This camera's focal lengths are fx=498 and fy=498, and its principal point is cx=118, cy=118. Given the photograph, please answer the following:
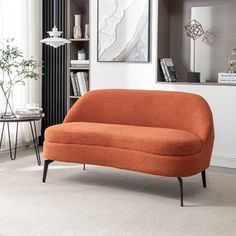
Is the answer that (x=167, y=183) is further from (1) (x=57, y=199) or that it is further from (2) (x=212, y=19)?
(2) (x=212, y=19)

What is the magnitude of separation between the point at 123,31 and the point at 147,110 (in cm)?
131

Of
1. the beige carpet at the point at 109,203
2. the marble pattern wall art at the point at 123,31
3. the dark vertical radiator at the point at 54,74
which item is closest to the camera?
the beige carpet at the point at 109,203

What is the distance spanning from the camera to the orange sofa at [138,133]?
3.52 m

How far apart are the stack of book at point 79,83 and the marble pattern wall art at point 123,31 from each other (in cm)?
29

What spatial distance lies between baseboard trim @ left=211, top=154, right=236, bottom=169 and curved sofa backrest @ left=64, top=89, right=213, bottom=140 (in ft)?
3.21

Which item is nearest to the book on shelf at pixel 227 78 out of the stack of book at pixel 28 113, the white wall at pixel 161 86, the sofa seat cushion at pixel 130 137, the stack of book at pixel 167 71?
the white wall at pixel 161 86

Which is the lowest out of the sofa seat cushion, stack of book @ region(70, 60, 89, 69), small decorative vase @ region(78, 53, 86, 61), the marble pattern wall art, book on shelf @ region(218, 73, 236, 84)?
the sofa seat cushion

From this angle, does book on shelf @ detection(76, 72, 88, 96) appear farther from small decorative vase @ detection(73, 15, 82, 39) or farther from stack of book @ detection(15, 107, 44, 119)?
stack of book @ detection(15, 107, 44, 119)

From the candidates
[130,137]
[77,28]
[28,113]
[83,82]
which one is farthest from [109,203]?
[77,28]

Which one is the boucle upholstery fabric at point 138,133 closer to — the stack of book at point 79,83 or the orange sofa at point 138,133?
the orange sofa at point 138,133

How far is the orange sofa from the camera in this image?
3.52 meters

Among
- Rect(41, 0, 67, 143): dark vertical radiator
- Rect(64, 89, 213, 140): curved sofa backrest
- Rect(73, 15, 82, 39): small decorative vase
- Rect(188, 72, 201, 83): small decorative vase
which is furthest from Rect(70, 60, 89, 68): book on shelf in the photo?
Rect(188, 72, 201, 83): small decorative vase

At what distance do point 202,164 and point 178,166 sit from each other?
0.95 feet

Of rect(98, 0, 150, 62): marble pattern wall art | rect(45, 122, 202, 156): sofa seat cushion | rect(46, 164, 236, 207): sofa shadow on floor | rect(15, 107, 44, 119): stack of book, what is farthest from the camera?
rect(98, 0, 150, 62): marble pattern wall art
